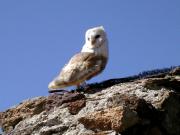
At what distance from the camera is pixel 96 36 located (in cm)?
612

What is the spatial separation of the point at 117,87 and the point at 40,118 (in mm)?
716

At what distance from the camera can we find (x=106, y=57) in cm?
572

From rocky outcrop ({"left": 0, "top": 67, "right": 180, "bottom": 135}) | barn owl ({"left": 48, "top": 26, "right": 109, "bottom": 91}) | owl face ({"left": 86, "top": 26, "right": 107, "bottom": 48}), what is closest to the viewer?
rocky outcrop ({"left": 0, "top": 67, "right": 180, "bottom": 135})

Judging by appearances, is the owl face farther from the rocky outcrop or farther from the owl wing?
the rocky outcrop

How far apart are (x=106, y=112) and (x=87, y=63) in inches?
59.3

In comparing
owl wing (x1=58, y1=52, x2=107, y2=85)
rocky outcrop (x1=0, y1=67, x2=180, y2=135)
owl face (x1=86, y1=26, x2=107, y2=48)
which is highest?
owl face (x1=86, y1=26, x2=107, y2=48)

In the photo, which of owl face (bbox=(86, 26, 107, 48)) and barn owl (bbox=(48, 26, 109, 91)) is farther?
owl face (bbox=(86, 26, 107, 48))

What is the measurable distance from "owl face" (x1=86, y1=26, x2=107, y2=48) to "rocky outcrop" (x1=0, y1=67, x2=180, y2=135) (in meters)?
1.49

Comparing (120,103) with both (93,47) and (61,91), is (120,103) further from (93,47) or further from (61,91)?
(93,47)

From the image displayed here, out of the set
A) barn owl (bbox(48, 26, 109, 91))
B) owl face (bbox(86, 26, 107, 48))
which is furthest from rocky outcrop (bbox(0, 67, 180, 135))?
owl face (bbox(86, 26, 107, 48))

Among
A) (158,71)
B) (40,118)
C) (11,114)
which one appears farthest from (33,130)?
(158,71)

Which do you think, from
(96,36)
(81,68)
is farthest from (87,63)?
(96,36)

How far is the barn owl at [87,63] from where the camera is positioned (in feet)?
16.6

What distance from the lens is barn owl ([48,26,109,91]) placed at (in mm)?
5055
